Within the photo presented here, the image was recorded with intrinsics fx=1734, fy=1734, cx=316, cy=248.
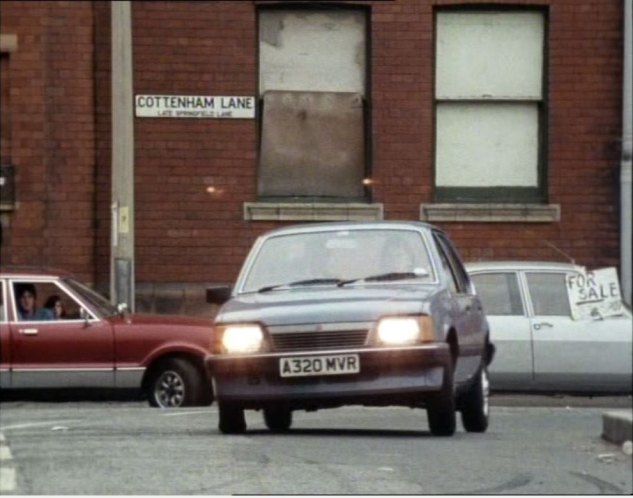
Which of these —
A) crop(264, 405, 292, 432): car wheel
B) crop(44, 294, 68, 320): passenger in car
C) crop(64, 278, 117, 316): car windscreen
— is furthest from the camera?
crop(44, 294, 68, 320): passenger in car

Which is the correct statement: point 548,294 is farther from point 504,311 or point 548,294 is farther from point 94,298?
point 94,298

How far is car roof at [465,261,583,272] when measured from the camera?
147 inches

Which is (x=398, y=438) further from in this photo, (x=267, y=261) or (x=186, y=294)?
(x=186, y=294)

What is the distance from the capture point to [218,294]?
14.3 feet

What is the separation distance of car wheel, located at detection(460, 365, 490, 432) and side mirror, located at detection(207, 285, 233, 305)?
3.36 ft

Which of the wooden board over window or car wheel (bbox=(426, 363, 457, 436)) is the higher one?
the wooden board over window

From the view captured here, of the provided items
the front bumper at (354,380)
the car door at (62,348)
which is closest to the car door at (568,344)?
the front bumper at (354,380)

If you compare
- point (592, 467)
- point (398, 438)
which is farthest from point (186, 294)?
point (592, 467)

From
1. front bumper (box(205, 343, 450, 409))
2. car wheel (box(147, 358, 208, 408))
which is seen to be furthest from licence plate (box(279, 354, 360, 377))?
car wheel (box(147, 358, 208, 408))

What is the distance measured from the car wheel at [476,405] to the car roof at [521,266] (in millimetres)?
580

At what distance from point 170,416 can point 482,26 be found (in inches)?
216

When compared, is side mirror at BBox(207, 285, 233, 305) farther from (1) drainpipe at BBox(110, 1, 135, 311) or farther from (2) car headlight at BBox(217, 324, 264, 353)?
(1) drainpipe at BBox(110, 1, 135, 311)

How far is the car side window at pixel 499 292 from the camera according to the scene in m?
4.66

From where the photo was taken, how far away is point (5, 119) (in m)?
3.88
